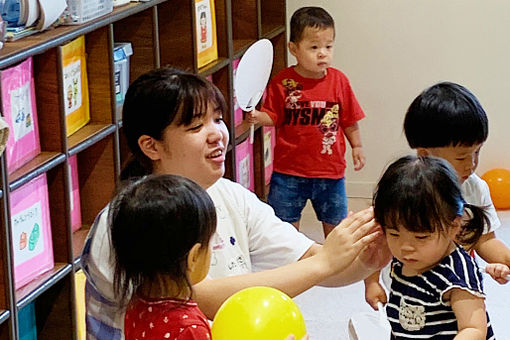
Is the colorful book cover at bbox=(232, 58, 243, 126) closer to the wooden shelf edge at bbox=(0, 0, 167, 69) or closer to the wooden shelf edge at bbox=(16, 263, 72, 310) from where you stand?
the wooden shelf edge at bbox=(0, 0, 167, 69)

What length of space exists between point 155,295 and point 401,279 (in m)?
0.52

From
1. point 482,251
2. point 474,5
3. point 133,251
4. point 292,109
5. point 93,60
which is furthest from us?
point 474,5

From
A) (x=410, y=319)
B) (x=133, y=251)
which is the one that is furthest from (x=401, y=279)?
(x=133, y=251)

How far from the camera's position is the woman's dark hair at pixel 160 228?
154cm

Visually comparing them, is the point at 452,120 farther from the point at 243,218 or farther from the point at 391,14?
the point at 391,14

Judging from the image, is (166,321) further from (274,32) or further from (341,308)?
(274,32)

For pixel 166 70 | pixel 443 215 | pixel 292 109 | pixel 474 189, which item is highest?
pixel 166 70

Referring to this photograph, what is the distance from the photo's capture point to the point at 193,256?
1.57 m

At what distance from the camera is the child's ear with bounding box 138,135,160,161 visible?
6.33ft

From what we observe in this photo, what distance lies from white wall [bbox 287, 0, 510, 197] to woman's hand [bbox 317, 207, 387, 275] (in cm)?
281

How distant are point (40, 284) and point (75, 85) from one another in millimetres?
566

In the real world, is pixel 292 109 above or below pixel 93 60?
below

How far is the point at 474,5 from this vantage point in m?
4.52

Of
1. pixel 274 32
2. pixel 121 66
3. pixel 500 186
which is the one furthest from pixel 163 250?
pixel 500 186
